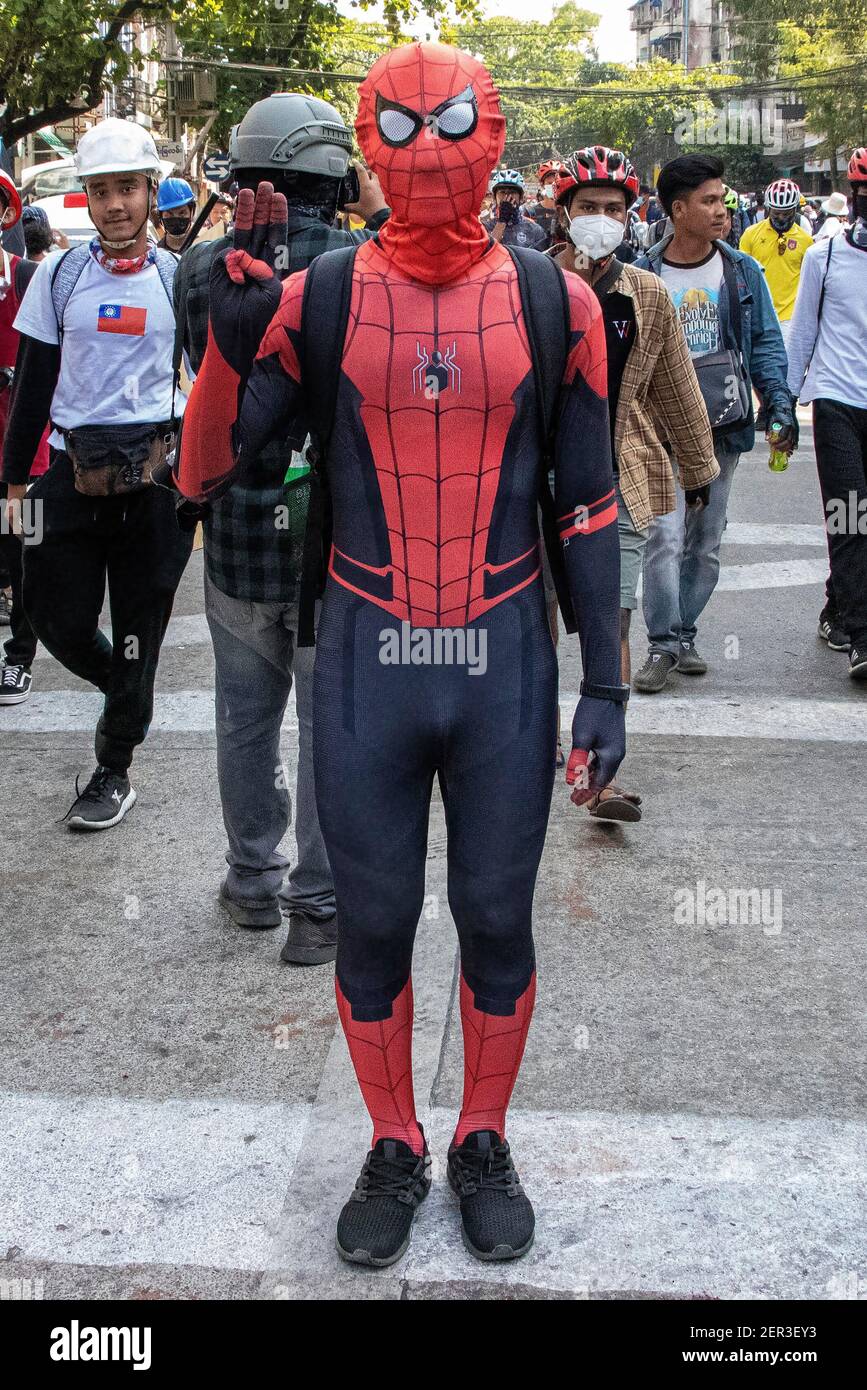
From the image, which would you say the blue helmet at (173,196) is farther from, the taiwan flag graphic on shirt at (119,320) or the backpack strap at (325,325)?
the backpack strap at (325,325)

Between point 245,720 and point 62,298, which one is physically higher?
point 62,298

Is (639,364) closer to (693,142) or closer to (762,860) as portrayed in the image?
(762,860)

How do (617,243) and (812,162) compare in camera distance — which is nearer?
(617,243)

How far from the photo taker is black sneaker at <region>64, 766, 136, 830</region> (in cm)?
489

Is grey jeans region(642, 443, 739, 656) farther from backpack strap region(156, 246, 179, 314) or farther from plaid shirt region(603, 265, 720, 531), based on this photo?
backpack strap region(156, 246, 179, 314)

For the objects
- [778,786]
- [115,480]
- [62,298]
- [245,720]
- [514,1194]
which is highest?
[62,298]

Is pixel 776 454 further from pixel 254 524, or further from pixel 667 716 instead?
pixel 254 524

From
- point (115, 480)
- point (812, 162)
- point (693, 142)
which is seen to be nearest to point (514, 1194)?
point (115, 480)

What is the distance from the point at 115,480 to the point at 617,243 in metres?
1.76

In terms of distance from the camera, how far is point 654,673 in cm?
640

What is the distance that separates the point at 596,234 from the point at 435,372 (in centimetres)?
243

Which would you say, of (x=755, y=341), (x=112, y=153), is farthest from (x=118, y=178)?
(x=755, y=341)

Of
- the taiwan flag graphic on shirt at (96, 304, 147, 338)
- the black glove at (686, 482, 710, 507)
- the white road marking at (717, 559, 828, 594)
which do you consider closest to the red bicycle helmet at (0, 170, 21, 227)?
the taiwan flag graphic on shirt at (96, 304, 147, 338)

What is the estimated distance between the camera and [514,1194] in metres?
2.77
